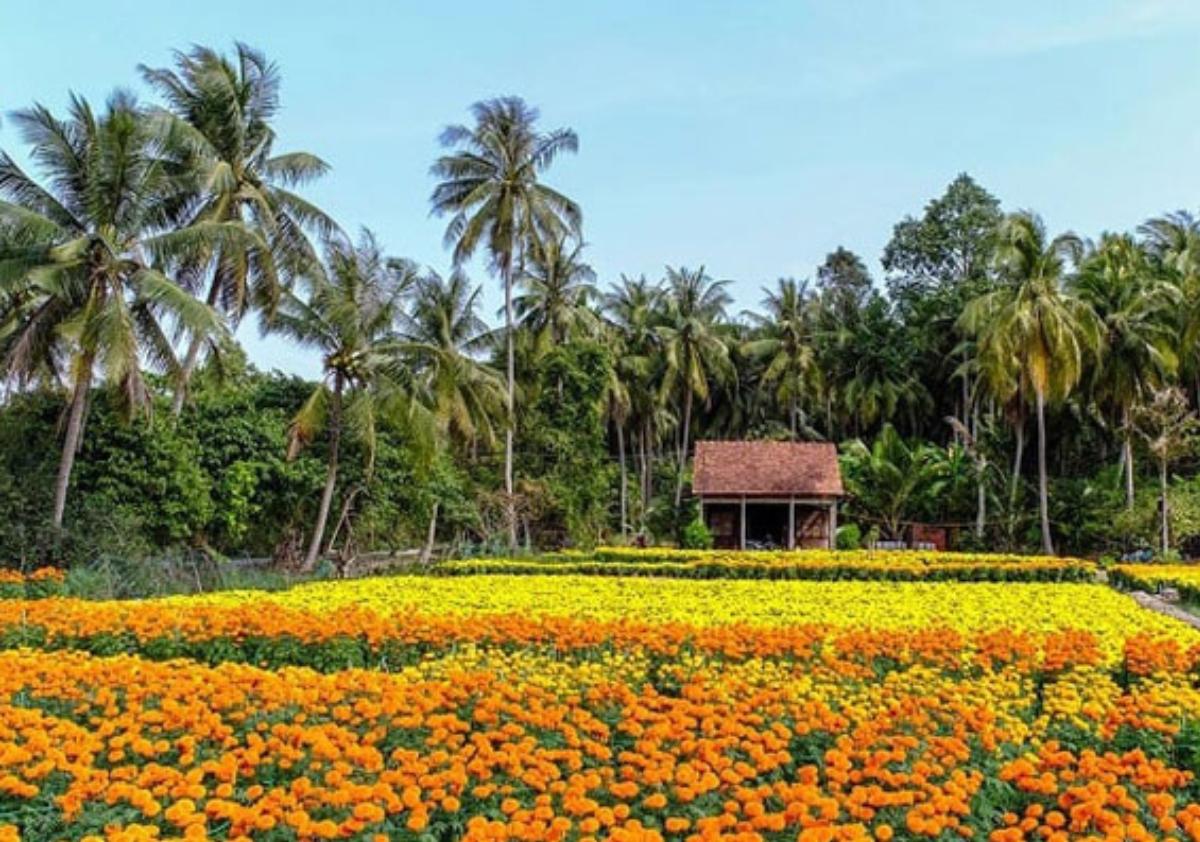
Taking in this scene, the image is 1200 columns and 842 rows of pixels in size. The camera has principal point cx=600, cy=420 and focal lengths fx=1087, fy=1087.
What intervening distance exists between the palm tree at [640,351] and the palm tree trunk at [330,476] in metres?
19.9

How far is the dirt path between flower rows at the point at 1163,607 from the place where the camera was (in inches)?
609

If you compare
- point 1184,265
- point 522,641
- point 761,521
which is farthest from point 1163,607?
point 1184,265

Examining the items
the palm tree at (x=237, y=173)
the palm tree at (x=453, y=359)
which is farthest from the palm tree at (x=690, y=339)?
the palm tree at (x=237, y=173)

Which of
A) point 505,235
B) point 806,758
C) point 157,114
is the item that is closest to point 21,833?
point 806,758

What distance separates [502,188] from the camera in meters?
31.2

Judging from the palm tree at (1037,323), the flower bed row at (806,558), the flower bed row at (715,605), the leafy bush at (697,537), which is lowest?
the flower bed row at (715,605)

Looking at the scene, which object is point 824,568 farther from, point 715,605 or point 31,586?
point 31,586

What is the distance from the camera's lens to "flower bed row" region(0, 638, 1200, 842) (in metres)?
3.86

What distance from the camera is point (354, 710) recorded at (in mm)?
5602

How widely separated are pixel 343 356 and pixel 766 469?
51.5 ft

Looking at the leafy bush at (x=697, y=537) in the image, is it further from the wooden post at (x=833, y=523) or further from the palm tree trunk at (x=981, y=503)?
the palm tree trunk at (x=981, y=503)

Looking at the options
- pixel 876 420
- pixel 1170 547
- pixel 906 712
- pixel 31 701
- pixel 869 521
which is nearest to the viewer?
pixel 906 712

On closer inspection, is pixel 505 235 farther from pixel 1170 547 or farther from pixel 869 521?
pixel 1170 547

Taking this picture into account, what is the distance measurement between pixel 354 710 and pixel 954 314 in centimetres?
4067
